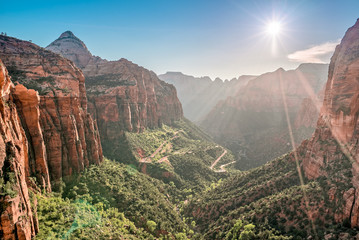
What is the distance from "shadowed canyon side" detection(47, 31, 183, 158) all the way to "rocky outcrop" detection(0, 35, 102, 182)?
1099 inches

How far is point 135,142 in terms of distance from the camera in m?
88.6

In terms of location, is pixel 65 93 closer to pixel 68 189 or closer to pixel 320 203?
pixel 68 189

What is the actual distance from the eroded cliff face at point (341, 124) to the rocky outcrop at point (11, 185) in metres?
48.8

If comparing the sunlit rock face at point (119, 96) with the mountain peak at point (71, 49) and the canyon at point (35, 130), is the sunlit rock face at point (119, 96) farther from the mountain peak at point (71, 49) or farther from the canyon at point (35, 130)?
the canyon at point (35, 130)

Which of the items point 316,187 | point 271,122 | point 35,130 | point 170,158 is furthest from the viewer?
point 271,122

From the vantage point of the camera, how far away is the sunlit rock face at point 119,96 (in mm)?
82919

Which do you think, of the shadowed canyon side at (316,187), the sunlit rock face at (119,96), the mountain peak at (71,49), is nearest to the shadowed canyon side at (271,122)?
the sunlit rock face at (119,96)

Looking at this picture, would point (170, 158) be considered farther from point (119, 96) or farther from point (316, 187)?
point (316, 187)

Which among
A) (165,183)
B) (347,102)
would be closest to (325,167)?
(347,102)

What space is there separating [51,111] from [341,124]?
63.9m

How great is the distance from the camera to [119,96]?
92.5 metres

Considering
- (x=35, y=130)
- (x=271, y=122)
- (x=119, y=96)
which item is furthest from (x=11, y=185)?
(x=271, y=122)

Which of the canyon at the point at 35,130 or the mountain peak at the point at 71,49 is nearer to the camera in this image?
the canyon at the point at 35,130

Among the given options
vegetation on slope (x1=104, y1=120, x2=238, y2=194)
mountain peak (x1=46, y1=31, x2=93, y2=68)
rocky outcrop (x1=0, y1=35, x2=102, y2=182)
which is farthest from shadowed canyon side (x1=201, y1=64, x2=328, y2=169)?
mountain peak (x1=46, y1=31, x2=93, y2=68)
